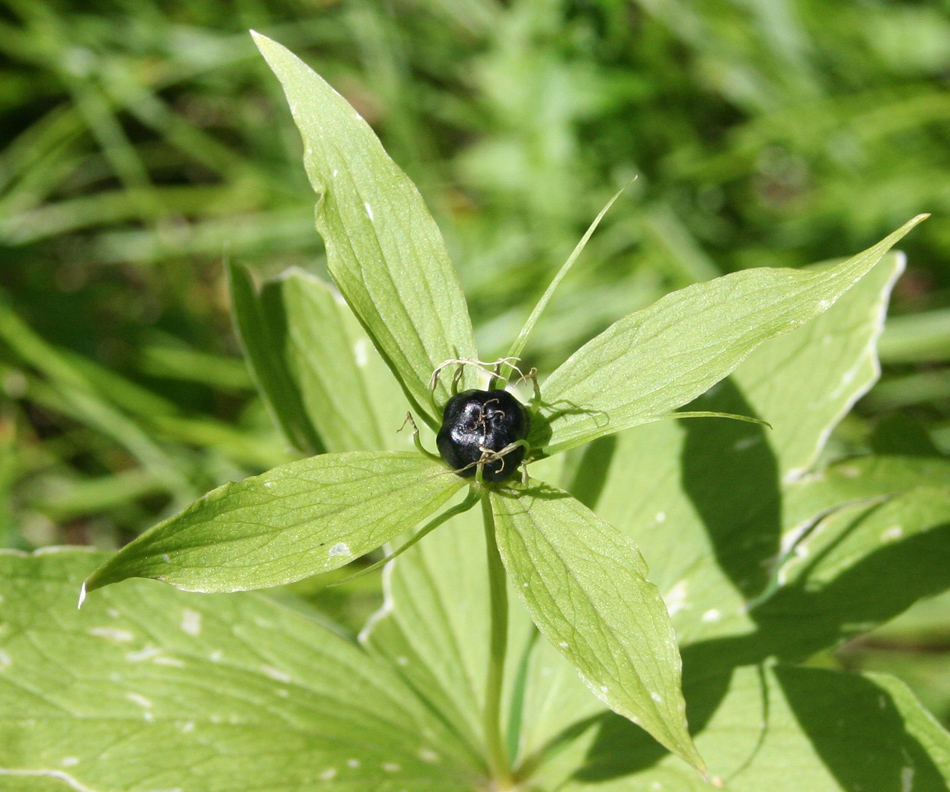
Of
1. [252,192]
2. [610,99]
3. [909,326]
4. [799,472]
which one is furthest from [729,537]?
[252,192]

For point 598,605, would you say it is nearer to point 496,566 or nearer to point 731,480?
point 496,566

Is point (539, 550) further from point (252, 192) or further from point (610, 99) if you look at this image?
point (252, 192)

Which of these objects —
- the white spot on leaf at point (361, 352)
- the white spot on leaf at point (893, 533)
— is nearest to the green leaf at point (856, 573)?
the white spot on leaf at point (893, 533)

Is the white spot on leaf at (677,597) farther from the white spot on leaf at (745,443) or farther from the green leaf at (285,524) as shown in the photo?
the green leaf at (285,524)

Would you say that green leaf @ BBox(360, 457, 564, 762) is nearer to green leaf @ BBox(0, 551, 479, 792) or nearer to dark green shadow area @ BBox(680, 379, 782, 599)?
green leaf @ BBox(0, 551, 479, 792)

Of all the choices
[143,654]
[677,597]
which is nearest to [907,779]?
[677,597]

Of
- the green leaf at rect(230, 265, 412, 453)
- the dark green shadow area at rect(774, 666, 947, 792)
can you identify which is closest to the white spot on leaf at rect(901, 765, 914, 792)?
the dark green shadow area at rect(774, 666, 947, 792)

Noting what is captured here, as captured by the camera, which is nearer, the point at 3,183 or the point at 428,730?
the point at 428,730

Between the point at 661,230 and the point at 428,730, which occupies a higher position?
the point at 661,230
